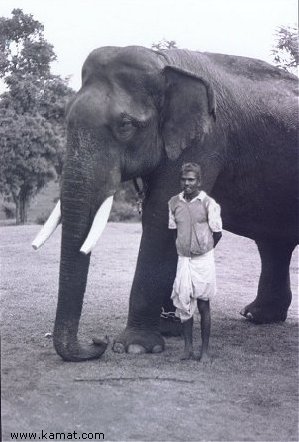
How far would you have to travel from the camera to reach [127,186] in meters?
28.8

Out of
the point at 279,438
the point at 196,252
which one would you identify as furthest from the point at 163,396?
the point at 196,252

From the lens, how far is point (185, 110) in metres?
7.11

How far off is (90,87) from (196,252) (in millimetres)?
1688

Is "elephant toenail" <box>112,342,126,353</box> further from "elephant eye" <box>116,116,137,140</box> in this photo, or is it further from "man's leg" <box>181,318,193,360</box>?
"elephant eye" <box>116,116,137,140</box>

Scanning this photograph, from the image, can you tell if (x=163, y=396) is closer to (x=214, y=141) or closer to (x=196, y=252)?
(x=196, y=252)

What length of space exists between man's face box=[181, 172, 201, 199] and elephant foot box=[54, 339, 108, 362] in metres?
1.45

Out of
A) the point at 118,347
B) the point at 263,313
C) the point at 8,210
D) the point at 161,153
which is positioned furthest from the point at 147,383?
the point at 8,210

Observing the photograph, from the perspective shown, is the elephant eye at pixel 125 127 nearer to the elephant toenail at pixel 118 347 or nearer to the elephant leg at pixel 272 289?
the elephant toenail at pixel 118 347

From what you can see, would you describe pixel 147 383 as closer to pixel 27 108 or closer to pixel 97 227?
pixel 97 227

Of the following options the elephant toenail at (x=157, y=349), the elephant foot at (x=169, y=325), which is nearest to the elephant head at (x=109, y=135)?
the elephant toenail at (x=157, y=349)

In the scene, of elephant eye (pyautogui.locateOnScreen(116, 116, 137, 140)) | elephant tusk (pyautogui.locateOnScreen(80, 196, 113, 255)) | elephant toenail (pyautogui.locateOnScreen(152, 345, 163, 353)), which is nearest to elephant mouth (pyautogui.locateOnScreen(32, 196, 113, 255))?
elephant tusk (pyautogui.locateOnScreen(80, 196, 113, 255))

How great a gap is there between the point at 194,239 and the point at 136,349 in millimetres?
1135

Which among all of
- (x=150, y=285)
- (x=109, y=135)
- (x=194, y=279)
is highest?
(x=109, y=135)

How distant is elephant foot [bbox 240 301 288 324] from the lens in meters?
9.23
